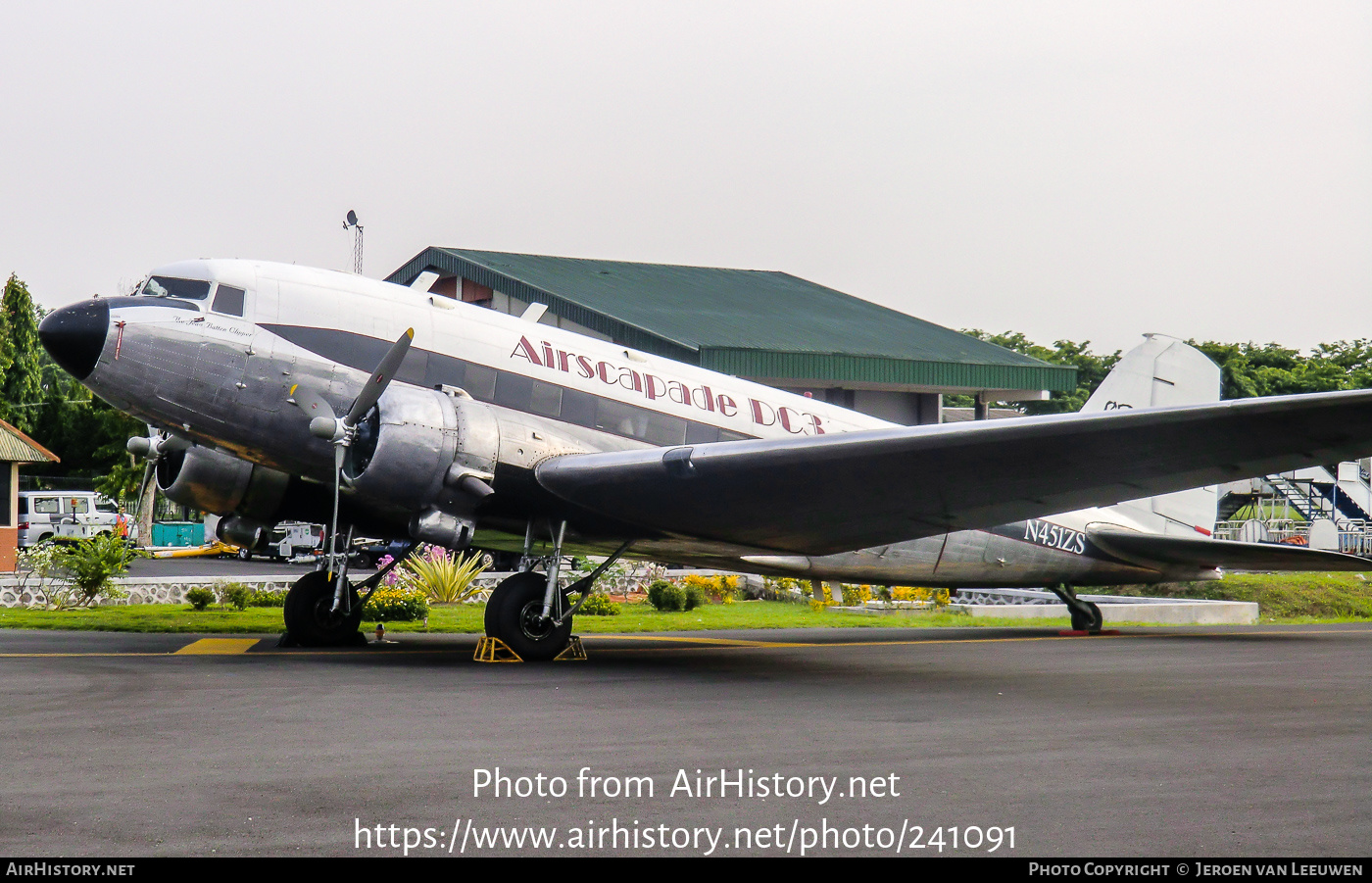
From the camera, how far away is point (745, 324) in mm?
35844

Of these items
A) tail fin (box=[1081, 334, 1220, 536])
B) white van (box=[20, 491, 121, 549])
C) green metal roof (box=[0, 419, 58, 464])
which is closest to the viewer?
tail fin (box=[1081, 334, 1220, 536])

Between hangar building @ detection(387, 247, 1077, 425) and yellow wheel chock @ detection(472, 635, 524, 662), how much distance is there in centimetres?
1813

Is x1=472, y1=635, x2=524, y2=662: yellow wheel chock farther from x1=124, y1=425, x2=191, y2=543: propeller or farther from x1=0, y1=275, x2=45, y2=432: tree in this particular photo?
x1=0, y1=275, x2=45, y2=432: tree

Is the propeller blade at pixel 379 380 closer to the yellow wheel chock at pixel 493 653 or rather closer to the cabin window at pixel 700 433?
the yellow wheel chock at pixel 493 653

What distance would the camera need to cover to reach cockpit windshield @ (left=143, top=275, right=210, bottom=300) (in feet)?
43.2

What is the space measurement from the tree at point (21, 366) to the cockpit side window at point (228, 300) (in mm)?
47138

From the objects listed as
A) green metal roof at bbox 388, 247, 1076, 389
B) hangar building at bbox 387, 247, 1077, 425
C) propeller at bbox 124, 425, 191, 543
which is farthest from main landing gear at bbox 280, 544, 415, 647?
hangar building at bbox 387, 247, 1077, 425

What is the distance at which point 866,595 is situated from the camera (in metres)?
27.8

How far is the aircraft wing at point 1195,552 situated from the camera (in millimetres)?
17312

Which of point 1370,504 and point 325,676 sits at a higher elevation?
point 1370,504

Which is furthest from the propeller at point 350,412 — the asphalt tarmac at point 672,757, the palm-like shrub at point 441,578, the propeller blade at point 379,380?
the palm-like shrub at point 441,578
